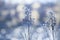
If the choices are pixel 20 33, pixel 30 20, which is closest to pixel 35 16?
pixel 30 20

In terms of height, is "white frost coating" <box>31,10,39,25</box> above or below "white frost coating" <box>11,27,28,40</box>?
above

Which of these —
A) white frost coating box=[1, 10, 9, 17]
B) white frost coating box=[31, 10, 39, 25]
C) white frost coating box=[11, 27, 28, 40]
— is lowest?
white frost coating box=[11, 27, 28, 40]

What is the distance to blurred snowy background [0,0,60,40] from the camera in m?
1.23

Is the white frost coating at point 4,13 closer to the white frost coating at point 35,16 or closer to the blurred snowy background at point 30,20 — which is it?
the blurred snowy background at point 30,20

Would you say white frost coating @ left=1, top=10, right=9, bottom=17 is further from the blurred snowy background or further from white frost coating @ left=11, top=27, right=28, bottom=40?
white frost coating @ left=11, top=27, right=28, bottom=40

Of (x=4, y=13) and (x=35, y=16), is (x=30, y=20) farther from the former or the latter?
(x=4, y=13)

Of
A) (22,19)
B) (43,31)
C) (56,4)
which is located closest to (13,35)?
(22,19)

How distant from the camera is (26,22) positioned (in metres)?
1.25

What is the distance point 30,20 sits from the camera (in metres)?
1.25

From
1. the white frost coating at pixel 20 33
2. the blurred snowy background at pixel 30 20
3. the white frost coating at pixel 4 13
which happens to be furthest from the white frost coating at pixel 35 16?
the white frost coating at pixel 4 13

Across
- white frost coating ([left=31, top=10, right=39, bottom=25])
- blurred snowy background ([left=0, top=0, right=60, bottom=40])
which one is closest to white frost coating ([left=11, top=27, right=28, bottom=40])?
blurred snowy background ([left=0, top=0, right=60, bottom=40])

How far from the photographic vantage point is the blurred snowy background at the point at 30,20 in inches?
48.5

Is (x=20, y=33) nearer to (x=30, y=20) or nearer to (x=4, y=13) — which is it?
(x=30, y=20)

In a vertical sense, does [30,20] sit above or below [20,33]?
above
